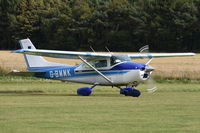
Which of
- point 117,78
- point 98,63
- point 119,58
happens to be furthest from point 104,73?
point 119,58

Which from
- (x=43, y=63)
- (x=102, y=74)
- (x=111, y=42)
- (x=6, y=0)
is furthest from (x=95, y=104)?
(x=6, y=0)

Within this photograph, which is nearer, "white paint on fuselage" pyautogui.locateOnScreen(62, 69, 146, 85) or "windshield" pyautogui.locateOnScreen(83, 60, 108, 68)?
"white paint on fuselage" pyautogui.locateOnScreen(62, 69, 146, 85)

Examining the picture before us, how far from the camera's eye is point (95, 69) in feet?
79.4

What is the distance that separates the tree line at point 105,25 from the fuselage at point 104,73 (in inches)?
2064

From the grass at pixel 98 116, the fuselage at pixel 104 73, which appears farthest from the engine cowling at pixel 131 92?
the grass at pixel 98 116

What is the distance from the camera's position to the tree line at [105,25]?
78438mm

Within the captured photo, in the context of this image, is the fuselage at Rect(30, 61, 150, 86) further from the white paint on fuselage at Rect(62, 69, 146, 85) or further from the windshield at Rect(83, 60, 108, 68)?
the windshield at Rect(83, 60, 108, 68)

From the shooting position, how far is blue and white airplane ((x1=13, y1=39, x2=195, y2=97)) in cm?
2312

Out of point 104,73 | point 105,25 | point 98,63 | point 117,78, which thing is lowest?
Result: point 105,25

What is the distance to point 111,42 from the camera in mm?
83062

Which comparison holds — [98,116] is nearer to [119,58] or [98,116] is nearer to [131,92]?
[131,92]

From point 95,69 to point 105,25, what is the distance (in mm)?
59208

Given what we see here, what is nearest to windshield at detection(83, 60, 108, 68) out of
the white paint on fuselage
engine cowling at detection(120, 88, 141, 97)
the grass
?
the white paint on fuselage

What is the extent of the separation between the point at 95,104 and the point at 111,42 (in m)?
64.4
